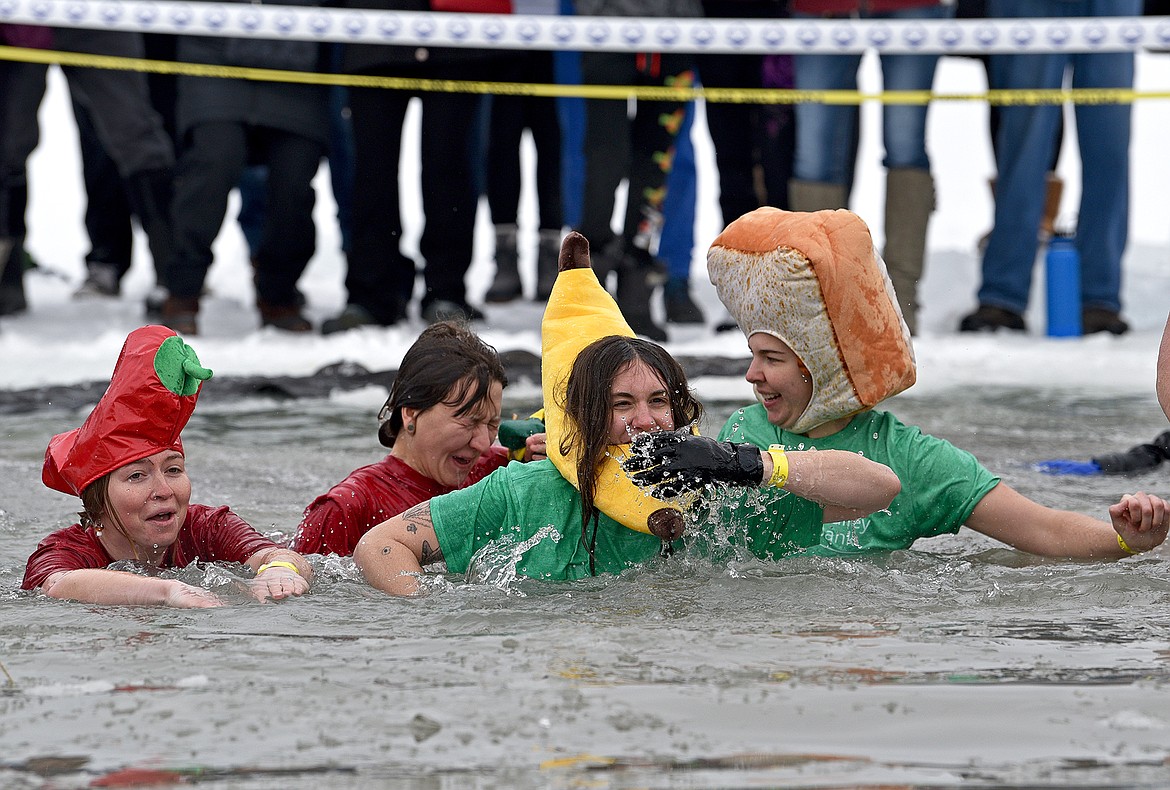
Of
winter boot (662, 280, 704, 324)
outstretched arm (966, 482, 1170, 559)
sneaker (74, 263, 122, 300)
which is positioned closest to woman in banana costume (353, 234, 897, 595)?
outstretched arm (966, 482, 1170, 559)

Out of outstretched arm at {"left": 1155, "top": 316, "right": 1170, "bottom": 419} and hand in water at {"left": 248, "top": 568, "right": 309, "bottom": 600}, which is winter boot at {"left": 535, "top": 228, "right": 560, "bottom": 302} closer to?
outstretched arm at {"left": 1155, "top": 316, "right": 1170, "bottom": 419}

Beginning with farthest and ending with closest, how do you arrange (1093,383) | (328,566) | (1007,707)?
(1093,383) < (328,566) < (1007,707)

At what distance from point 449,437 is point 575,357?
521 millimetres

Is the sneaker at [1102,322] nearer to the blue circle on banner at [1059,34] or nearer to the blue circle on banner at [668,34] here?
the blue circle on banner at [1059,34]

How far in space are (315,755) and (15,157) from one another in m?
6.48

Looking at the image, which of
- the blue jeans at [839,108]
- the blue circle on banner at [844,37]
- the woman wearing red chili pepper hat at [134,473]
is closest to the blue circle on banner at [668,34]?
the blue jeans at [839,108]

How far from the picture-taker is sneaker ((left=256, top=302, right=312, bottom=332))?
28.5ft

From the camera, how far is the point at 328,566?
Answer: 4152mm

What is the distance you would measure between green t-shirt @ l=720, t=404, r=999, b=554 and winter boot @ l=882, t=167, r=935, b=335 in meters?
4.41

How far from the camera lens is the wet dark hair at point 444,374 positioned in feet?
14.5

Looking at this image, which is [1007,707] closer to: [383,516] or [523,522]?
[523,522]

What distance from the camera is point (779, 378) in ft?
13.8

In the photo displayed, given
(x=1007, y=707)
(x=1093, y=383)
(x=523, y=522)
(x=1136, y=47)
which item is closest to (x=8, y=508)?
(x=523, y=522)

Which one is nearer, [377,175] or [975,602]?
[975,602]
